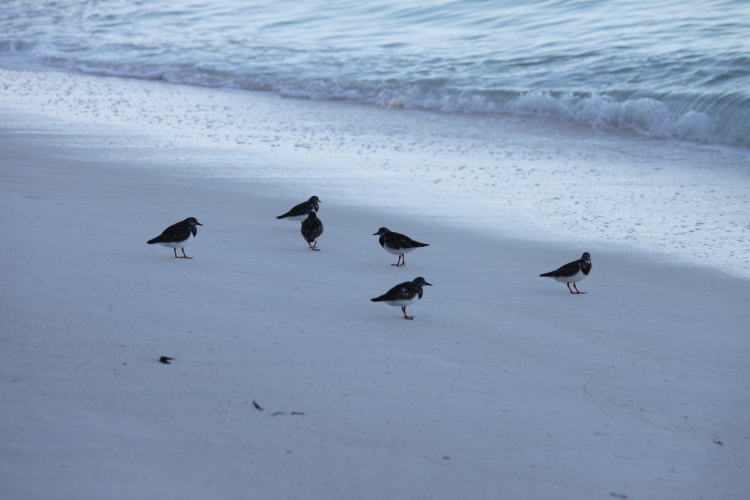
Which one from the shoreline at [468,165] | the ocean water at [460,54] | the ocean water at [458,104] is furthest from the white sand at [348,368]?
the ocean water at [460,54]

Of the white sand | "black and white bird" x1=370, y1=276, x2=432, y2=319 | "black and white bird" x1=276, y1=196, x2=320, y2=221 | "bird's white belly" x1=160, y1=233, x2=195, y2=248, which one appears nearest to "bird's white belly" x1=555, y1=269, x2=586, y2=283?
the white sand

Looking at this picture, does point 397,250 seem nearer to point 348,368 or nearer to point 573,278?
point 573,278

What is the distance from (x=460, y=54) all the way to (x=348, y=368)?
17.3 meters

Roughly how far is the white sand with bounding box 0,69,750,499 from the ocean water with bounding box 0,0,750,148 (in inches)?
333

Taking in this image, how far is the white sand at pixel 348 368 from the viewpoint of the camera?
347cm

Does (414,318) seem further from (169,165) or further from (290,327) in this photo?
(169,165)

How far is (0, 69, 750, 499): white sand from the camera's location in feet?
11.4

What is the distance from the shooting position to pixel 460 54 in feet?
67.7

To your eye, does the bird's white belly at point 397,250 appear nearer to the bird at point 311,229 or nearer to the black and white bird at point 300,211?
the bird at point 311,229

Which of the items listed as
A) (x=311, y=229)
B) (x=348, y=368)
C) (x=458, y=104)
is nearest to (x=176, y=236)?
(x=311, y=229)

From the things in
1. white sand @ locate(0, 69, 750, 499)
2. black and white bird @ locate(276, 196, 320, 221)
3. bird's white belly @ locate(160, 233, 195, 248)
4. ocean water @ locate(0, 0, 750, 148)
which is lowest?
white sand @ locate(0, 69, 750, 499)

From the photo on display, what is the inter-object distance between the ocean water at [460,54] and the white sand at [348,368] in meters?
8.46

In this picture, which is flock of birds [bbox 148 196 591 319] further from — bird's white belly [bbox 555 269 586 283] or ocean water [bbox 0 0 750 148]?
ocean water [bbox 0 0 750 148]

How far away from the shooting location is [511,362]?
191 inches
